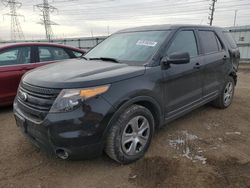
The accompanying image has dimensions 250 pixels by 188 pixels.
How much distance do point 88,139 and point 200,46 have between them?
2.76m

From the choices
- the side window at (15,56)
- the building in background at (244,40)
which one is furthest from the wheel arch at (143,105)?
the building in background at (244,40)

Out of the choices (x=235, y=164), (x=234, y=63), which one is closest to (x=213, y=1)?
(x=234, y=63)

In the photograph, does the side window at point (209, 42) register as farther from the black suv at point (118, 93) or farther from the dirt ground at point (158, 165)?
the dirt ground at point (158, 165)

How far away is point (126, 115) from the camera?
2895 mm

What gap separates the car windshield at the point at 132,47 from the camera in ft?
11.3

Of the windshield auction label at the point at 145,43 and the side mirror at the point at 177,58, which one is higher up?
the windshield auction label at the point at 145,43

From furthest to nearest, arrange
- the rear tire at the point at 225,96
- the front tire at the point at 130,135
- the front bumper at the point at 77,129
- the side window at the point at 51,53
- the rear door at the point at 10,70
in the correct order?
the side window at the point at 51,53 → the rear tire at the point at 225,96 → the rear door at the point at 10,70 → the front tire at the point at 130,135 → the front bumper at the point at 77,129

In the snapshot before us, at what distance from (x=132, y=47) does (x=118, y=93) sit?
116cm

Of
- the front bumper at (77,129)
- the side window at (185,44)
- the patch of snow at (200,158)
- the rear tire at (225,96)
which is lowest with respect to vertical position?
the patch of snow at (200,158)

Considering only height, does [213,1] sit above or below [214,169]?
above

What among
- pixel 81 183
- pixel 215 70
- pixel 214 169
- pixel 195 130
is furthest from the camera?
pixel 215 70

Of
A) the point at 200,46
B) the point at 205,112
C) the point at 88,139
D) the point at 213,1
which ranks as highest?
the point at 213,1

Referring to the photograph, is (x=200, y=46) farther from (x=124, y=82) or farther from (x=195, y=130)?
(x=124, y=82)

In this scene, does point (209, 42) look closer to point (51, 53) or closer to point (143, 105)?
point (143, 105)
